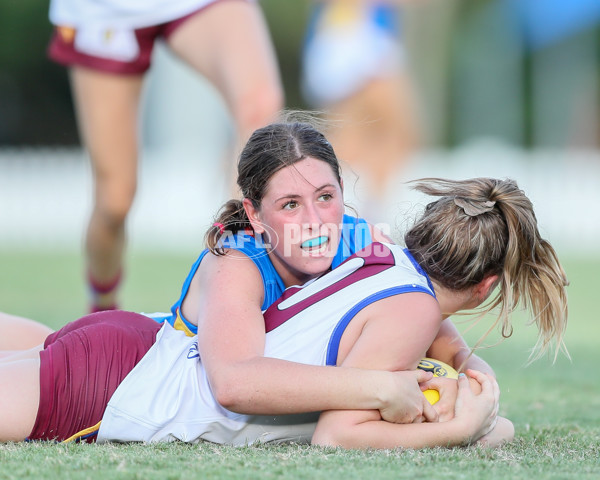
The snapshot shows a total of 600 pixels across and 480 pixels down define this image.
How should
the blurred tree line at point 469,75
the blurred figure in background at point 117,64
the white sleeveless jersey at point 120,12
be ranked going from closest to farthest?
the blurred figure in background at point 117,64 < the white sleeveless jersey at point 120,12 < the blurred tree line at point 469,75

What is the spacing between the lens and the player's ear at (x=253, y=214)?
325cm

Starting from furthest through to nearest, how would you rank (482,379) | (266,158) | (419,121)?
1. (419,121)
2. (266,158)
3. (482,379)

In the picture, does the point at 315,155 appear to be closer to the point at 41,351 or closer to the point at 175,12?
the point at 41,351

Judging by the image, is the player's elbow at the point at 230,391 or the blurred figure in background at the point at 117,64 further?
the blurred figure in background at the point at 117,64

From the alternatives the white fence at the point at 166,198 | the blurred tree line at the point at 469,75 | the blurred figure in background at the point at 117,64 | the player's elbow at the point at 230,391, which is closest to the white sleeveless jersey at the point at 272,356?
the player's elbow at the point at 230,391

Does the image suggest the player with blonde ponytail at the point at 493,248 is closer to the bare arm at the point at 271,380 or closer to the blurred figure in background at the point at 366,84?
the bare arm at the point at 271,380

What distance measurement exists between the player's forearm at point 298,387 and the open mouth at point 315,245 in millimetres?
472

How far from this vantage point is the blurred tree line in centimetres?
2811

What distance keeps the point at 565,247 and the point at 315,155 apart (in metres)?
13.7

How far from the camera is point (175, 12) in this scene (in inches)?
197

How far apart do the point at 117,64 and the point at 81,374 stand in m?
2.70

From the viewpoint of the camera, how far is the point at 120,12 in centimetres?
527

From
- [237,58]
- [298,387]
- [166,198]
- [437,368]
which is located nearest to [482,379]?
[437,368]

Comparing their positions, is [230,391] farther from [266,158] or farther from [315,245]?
[266,158]
